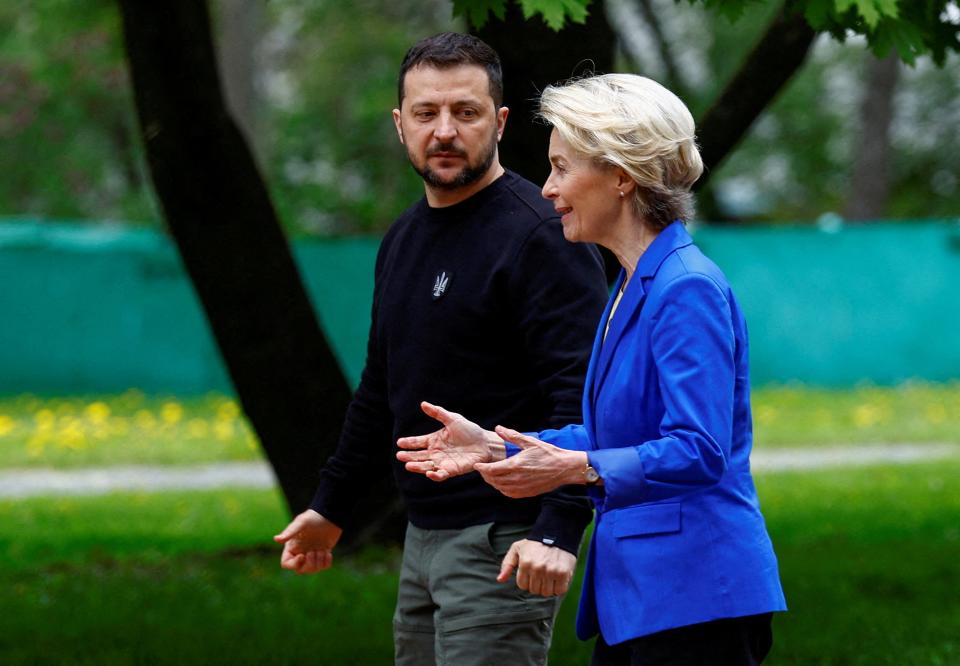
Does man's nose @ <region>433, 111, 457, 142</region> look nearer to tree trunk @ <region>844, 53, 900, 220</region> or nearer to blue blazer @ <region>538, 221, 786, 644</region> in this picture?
blue blazer @ <region>538, 221, 786, 644</region>

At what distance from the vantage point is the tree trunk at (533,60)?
23.4 ft

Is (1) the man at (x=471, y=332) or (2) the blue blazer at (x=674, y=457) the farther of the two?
(1) the man at (x=471, y=332)

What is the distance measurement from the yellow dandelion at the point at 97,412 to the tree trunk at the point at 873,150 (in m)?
14.0

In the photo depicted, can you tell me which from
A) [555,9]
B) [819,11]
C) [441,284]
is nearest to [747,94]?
[819,11]

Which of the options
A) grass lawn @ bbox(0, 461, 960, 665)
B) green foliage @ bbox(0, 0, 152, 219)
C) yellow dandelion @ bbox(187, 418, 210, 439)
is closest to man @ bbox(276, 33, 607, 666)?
grass lawn @ bbox(0, 461, 960, 665)

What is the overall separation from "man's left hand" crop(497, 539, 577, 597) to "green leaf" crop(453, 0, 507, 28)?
2541 millimetres

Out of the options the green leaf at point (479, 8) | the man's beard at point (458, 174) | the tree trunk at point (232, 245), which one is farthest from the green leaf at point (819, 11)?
the tree trunk at point (232, 245)

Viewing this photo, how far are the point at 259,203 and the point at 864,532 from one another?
4.13 m

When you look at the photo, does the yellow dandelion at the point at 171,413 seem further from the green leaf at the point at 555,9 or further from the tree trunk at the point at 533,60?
the green leaf at the point at 555,9

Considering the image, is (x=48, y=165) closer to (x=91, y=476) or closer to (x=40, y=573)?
(x=91, y=476)

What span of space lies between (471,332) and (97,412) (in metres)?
13.5

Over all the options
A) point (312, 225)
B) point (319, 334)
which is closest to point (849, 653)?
point (319, 334)

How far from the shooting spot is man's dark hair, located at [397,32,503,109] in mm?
3580

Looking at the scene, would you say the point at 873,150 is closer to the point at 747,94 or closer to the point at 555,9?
the point at 747,94
